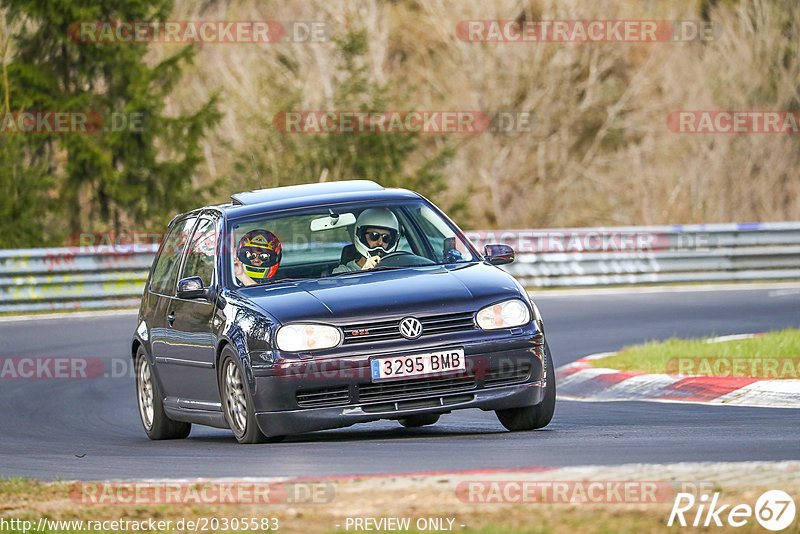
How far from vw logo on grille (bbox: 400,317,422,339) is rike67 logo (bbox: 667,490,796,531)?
2970 millimetres

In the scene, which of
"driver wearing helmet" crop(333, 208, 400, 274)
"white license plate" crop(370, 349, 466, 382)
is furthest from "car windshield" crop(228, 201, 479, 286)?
"white license plate" crop(370, 349, 466, 382)

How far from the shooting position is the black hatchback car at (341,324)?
8102 millimetres

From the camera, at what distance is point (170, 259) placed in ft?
34.6

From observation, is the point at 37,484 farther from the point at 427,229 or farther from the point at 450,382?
the point at 427,229

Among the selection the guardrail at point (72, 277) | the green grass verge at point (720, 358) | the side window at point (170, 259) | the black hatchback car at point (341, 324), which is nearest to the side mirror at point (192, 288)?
the black hatchback car at point (341, 324)

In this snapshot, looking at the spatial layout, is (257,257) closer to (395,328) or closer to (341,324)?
(341,324)

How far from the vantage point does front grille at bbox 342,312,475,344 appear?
26.5 ft

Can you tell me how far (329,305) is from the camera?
823 cm

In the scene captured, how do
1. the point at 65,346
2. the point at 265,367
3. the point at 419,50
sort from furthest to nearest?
the point at 419,50, the point at 65,346, the point at 265,367

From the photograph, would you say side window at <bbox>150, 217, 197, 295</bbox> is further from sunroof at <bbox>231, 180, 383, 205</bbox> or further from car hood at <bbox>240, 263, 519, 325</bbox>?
car hood at <bbox>240, 263, 519, 325</bbox>

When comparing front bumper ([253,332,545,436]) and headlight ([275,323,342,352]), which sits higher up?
headlight ([275,323,342,352])

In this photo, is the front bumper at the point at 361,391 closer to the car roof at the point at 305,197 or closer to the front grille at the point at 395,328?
the front grille at the point at 395,328

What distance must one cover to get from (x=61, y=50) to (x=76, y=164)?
2.44 m

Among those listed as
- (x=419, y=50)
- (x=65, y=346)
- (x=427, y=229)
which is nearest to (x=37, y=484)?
(x=427, y=229)
